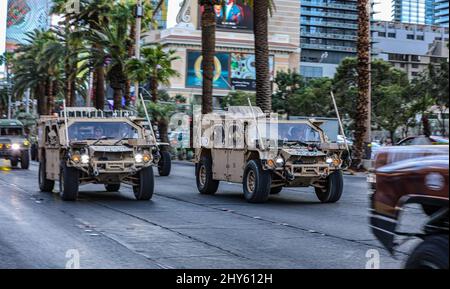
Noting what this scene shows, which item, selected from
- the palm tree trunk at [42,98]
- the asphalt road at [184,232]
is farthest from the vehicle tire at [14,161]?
the palm tree trunk at [42,98]

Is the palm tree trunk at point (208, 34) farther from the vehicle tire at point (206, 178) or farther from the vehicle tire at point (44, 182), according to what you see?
the vehicle tire at point (44, 182)

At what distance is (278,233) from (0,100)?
375 feet

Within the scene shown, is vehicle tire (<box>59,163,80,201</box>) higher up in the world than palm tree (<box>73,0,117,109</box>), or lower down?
lower down

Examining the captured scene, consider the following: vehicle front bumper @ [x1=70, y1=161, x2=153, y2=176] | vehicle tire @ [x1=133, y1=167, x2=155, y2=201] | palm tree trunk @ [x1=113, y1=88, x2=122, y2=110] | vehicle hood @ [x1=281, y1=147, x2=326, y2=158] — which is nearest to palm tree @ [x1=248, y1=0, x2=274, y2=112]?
vehicle hood @ [x1=281, y1=147, x2=326, y2=158]

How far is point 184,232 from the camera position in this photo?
10.9 metres

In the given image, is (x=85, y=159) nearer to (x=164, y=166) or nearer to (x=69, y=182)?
(x=69, y=182)

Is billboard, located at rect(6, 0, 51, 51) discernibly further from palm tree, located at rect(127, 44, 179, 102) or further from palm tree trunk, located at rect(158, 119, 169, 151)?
palm tree trunk, located at rect(158, 119, 169, 151)

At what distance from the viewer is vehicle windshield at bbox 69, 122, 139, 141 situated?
16188mm

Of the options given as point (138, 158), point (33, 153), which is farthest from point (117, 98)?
point (138, 158)

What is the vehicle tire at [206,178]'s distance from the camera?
18.2m

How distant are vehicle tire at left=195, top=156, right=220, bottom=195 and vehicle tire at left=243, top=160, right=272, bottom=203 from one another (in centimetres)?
227

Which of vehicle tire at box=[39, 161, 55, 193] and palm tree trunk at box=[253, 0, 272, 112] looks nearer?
vehicle tire at box=[39, 161, 55, 193]

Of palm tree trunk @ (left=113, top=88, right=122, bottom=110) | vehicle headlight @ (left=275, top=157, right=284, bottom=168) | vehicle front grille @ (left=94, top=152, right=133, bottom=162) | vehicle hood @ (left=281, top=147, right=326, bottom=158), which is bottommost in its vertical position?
vehicle headlight @ (left=275, top=157, right=284, bottom=168)
